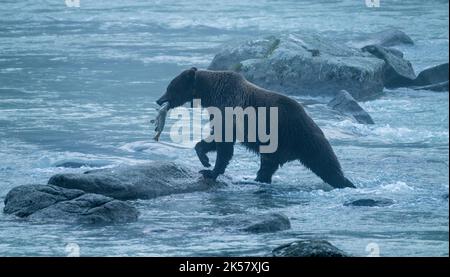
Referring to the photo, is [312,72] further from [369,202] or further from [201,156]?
[369,202]

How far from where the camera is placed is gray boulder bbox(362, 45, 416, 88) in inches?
819

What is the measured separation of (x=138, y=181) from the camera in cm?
1295

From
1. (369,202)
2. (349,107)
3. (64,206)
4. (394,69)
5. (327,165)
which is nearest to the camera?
(64,206)

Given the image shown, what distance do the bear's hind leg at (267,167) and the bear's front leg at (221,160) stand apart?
15.3 inches

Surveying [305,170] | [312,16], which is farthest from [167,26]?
[305,170]

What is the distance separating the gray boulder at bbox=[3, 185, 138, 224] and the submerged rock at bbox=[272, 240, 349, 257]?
7.54ft

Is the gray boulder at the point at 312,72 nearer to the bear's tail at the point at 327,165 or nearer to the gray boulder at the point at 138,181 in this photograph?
the bear's tail at the point at 327,165

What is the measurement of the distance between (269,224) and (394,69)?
33.5 feet

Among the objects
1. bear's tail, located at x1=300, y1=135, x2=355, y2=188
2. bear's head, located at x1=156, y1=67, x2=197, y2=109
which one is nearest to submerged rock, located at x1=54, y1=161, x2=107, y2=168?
bear's head, located at x1=156, y1=67, x2=197, y2=109

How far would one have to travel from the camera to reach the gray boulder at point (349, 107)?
17.6m

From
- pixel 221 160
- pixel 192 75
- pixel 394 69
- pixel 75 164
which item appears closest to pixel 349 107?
pixel 394 69

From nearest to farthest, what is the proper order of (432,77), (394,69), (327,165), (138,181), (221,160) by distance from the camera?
(138,181), (327,165), (221,160), (432,77), (394,69)
